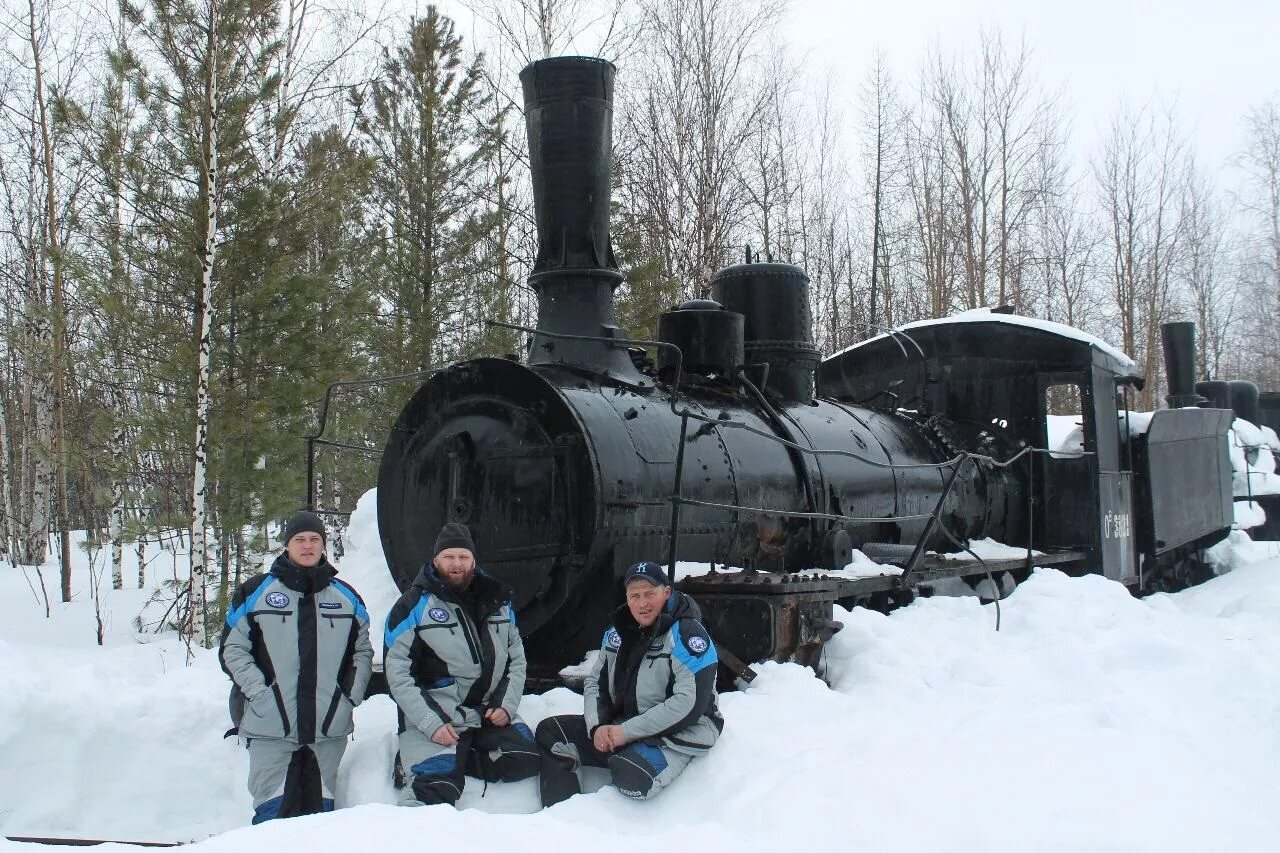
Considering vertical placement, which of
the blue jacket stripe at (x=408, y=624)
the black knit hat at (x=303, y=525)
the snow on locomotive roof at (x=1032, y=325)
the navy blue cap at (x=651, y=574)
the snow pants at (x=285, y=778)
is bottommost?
the snow pants at (x=285, y=778)

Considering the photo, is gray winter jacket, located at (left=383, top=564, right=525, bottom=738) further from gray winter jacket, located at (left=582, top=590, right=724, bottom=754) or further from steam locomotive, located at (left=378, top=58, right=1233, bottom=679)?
steam locomotive, located at (left=378, top=58, right=1233, bottom=679)

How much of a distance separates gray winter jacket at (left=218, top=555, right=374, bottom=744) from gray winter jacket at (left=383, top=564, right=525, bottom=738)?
0.95 ft

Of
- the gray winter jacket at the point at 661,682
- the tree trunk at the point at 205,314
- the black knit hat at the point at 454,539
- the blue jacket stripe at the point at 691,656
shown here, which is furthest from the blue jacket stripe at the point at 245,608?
the tree trunk at the point at 205,314

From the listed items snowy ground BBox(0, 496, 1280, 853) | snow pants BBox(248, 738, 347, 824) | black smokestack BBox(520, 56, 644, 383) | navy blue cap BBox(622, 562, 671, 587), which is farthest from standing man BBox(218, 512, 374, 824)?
black smokestack BBox(520, 56, 644, 383)

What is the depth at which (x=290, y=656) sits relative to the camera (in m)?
4.13

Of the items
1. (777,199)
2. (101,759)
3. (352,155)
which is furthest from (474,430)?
(777,199)

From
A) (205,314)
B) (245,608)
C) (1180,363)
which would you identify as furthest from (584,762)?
(1180,363)

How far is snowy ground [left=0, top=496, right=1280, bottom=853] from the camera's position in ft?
10.6

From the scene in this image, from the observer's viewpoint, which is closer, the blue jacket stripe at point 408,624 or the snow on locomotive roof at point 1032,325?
the blue jacket stripe at point 408,624

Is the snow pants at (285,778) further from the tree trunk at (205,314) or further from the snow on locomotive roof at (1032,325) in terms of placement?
the snow on locomotive roof at (1032,325)

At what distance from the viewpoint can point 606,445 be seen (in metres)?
4.74

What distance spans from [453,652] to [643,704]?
2.54 ft

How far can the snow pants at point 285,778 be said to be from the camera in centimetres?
402

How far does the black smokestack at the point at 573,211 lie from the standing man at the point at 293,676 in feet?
6.13
